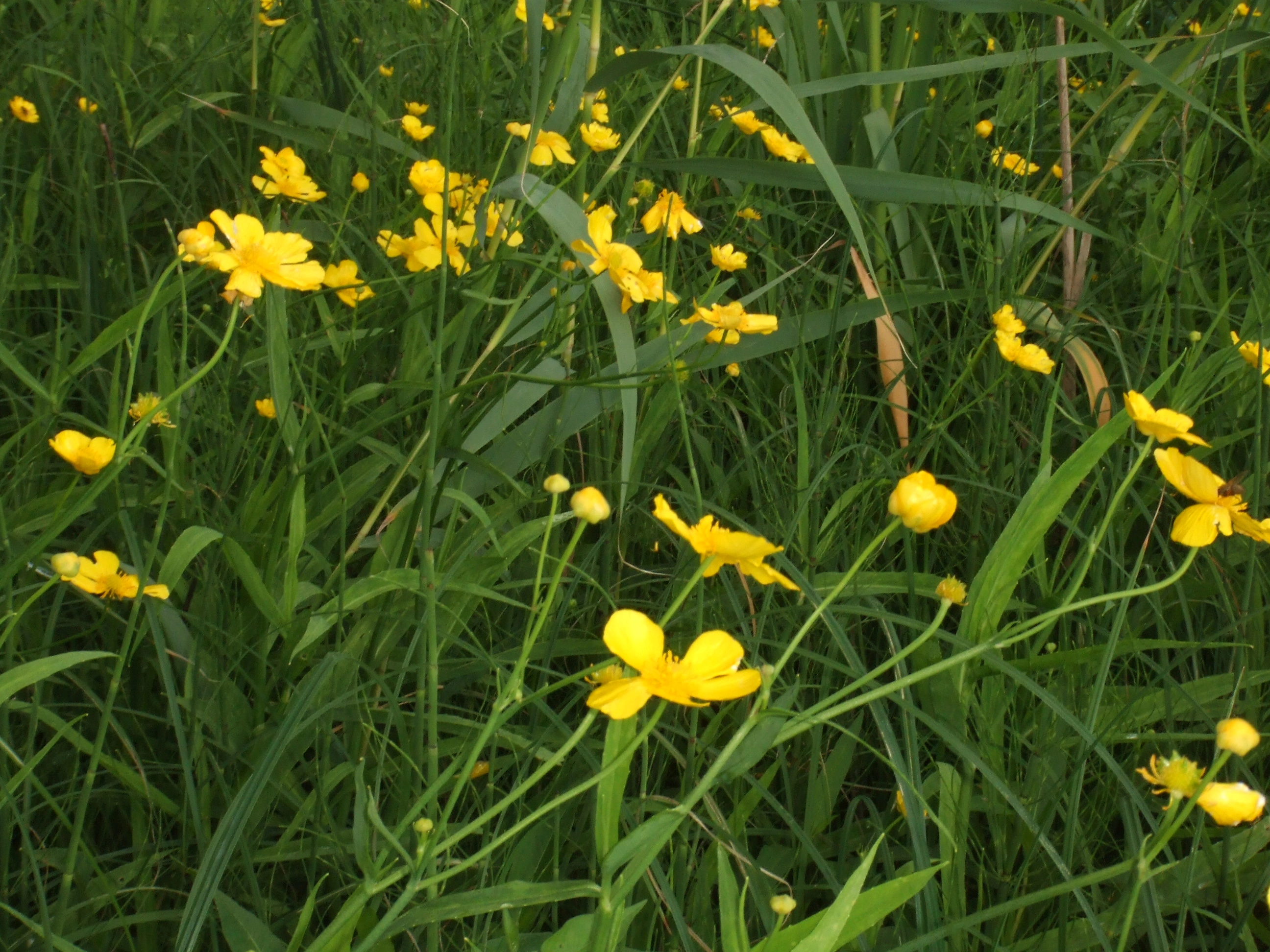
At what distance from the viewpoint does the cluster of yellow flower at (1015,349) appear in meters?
1.15

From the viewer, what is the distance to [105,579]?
77 centimetres

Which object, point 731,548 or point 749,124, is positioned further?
point 749,124

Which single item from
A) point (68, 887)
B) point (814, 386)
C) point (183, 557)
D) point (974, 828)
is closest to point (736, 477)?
point (814, 386)

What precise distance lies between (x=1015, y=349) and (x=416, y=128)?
0.82 meters

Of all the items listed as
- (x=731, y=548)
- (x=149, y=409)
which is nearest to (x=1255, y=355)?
(x=731, y=548)

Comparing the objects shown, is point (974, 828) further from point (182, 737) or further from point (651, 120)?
point (651, 120)

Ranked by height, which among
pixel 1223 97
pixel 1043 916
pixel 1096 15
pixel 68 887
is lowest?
pixel 1043 916

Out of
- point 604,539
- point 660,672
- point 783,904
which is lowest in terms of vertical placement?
point 604,539

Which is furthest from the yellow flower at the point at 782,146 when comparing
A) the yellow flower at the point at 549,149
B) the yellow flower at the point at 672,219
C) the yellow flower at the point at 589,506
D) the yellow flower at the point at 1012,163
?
the yellow flower at the point at 589,506

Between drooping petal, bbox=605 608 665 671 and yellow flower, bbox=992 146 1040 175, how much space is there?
1.09 meters

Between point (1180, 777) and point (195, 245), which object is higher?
point (195, 245)

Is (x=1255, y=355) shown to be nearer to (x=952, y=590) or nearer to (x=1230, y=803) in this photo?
(x=952, y=590)

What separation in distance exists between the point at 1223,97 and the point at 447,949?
2.02 metres

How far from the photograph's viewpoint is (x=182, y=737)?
67 cm
